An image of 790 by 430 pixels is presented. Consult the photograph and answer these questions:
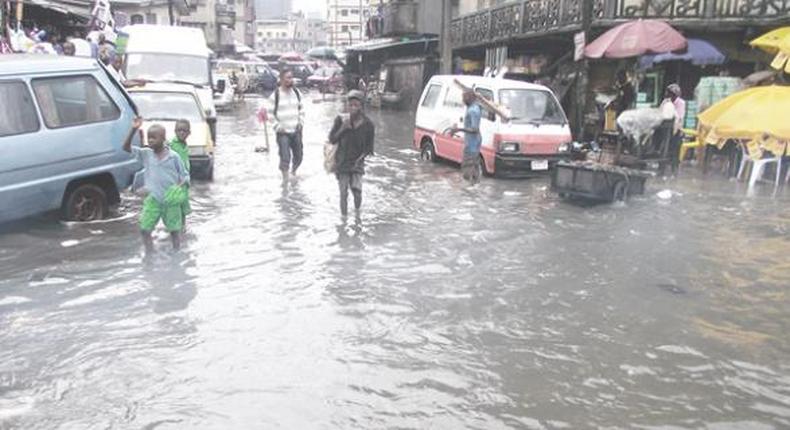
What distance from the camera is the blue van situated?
24.1 feet

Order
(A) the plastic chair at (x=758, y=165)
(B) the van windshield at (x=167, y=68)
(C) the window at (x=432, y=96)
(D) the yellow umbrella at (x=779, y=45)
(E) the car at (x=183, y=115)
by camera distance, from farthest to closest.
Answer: (B) the van windshield at (x=167, y=68)
(C) the window at (x=432, y=96)
(D) the yellow umbrella at (x=779, y=45)
(A) the plastic chair at (x=758, y=165)
(E) the car at (x=183, y=115)

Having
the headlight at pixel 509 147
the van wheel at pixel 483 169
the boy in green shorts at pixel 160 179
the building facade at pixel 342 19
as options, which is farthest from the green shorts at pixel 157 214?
the building facade at pixel 342 19

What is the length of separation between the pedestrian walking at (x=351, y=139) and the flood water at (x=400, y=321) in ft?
2.25

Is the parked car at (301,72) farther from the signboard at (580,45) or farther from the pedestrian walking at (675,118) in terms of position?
the pedestrian walking at (675,118)

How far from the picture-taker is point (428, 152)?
49.5 feet

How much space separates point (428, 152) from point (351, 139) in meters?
6.28

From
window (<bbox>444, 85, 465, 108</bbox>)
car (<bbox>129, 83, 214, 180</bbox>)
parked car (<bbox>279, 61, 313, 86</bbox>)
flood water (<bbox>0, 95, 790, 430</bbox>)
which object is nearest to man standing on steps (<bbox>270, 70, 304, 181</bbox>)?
car (<bbox>129, 83, 214, 180</bbox>)

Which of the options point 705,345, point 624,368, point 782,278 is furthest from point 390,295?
point 782,278

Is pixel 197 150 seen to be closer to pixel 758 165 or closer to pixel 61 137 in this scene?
Result: pixel 61 137

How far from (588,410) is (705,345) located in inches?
61.5

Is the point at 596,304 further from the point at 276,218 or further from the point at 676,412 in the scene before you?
the point at 276,218

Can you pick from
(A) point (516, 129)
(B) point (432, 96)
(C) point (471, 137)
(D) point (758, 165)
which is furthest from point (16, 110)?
(D) point (758, 165)

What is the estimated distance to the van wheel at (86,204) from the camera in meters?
8.18

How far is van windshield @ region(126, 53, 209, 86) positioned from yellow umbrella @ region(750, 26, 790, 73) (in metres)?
12.1
